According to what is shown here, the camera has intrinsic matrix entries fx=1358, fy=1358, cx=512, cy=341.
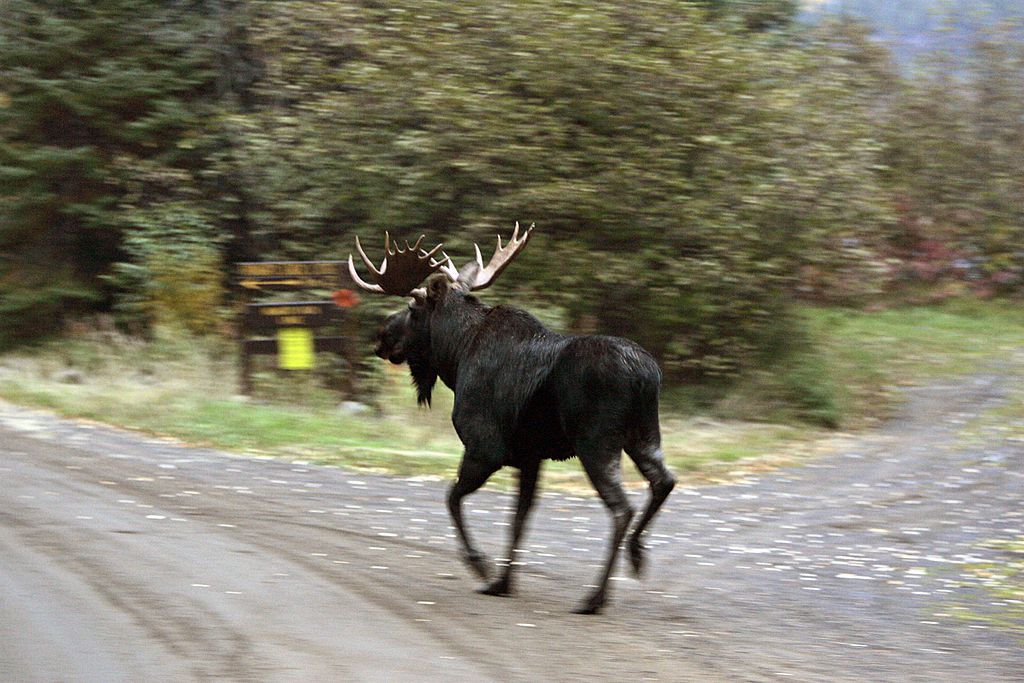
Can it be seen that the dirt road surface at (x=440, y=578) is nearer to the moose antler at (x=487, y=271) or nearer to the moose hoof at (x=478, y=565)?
the moose hoof at (x=478, y=565)

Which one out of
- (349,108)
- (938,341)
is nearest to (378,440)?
(349,108)

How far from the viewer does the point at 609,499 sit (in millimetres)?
7855

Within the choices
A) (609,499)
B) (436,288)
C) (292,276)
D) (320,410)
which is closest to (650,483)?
(609,499)

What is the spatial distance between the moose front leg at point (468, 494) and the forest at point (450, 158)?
8.98 meters

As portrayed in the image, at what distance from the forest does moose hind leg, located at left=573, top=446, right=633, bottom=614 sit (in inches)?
371

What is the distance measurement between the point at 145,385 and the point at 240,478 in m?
5.38

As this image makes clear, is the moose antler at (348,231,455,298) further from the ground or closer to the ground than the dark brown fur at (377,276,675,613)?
further from the ground

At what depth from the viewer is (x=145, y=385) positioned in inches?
695

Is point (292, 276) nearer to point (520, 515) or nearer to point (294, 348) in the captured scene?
point (294, 348)

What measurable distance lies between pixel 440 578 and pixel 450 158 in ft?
31.5

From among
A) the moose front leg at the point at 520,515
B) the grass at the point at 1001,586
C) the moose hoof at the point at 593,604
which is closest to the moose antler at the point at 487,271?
the moose front leg at the point at 520,515

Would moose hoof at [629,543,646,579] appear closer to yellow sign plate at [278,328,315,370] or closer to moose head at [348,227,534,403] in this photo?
moose head at [348,227,534,403]

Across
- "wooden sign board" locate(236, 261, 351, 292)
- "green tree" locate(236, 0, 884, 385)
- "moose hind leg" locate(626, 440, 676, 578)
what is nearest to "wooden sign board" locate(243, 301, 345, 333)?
"wooden sign board" locate(236, 261, 351, 292)

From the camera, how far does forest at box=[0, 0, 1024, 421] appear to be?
57.3 ft
